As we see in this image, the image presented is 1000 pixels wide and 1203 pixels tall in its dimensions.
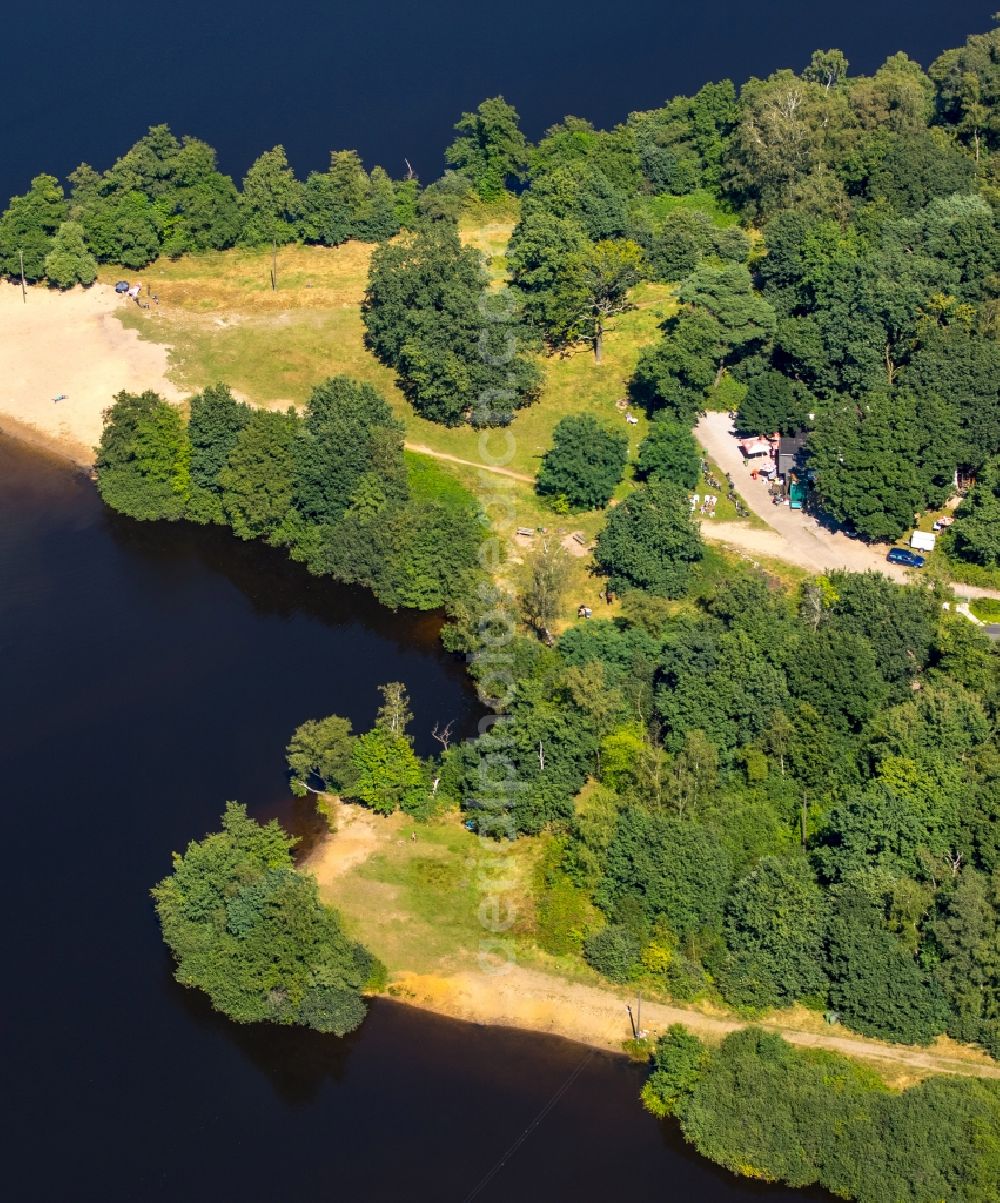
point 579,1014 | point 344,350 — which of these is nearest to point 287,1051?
point 579,1014

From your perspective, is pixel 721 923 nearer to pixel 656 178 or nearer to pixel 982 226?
pixel 982 226

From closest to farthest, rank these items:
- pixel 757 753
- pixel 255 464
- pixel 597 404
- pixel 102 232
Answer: pixel 757 753 → pixel 255 464 → pixel 597 404 → pixel 102 232

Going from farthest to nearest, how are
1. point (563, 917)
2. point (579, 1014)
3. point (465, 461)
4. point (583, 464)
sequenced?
point (465, 461) → point (583, 464) → point (563, 917) → point (579, 1014)

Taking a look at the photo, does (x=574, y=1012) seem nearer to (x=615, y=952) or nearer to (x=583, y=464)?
(x=615, y=952)

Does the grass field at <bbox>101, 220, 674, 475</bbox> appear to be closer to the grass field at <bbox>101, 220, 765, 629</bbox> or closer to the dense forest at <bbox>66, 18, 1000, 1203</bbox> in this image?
the grass field at <bbox>101, 220, 765, 629</bbox>

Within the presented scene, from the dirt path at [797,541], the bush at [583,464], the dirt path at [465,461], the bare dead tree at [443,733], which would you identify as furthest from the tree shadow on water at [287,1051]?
the dirt path at [465,461]

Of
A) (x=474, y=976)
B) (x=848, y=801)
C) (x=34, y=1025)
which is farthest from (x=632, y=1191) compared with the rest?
(x=34, y=1025)
